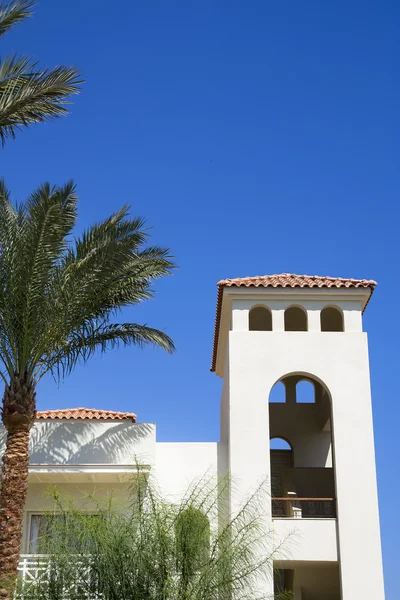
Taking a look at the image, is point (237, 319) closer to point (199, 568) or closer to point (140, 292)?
point (140, 292)

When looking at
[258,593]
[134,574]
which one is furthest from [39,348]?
[258,593]

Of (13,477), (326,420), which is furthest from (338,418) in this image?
(13,477)

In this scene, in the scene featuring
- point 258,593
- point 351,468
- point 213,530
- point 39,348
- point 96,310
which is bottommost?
point 258,593

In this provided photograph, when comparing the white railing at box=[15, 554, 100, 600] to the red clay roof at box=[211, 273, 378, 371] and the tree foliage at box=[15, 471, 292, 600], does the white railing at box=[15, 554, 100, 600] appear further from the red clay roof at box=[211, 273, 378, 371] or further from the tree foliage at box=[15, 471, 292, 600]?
the red clay roof at box=[211, 273, 378, 371]

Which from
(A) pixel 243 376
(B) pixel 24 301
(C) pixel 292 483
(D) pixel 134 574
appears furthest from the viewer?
(C) pixel 292 483

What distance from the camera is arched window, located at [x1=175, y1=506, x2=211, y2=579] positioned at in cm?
1717

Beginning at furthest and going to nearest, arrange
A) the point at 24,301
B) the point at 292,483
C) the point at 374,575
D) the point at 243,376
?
1. the point at 292,483
2. the point at 243,376
3. the point at 374,575
4. the point at 24,301

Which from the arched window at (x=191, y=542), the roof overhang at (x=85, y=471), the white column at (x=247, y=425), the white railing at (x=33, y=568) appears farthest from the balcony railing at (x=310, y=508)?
the white railing at (x=33, y=568)

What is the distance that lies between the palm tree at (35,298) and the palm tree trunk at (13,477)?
0.02 m

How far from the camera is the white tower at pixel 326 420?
810 inches

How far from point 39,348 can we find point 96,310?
2054 millimetres

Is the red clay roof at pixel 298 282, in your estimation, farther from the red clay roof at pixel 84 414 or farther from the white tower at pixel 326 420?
the red clay roof at pixel 84 414

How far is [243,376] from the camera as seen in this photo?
2186cm

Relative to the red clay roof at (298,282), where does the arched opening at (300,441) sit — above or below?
below
